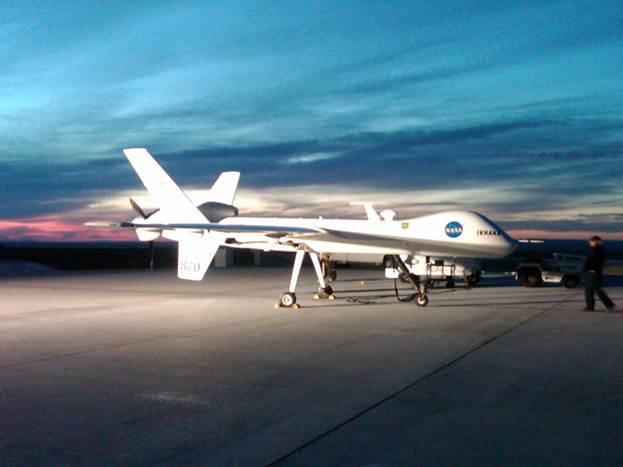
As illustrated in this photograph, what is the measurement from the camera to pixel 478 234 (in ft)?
56.6

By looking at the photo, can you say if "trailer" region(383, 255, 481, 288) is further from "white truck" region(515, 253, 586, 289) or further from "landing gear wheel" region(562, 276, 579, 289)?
"landing gear wheel" region(562, 276, 579, 289)

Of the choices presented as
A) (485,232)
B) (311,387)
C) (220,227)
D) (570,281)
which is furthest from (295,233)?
(570,281)

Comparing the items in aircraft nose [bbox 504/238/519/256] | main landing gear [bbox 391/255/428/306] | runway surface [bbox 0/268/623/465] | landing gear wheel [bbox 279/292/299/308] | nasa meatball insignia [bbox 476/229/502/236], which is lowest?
runway surface [bbox 0/268/623/465]

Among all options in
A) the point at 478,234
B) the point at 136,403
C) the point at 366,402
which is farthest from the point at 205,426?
the point at 478,234

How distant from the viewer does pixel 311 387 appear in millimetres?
8258

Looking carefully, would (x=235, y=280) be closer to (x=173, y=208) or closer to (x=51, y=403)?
(x=173, y=208)

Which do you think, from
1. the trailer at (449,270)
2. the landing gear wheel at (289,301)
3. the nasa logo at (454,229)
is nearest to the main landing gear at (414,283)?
the nasa logo at (454,229)

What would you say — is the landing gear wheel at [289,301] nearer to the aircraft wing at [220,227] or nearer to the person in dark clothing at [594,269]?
the aircraft wing at [220,227]

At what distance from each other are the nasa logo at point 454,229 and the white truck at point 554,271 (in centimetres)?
1007

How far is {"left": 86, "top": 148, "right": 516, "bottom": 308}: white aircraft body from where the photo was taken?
17266 mm

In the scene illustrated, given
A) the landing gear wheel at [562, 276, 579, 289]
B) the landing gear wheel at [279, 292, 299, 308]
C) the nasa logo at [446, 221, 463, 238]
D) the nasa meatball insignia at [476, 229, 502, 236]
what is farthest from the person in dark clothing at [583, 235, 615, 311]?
the landing gear wheel at [562, 276, 579, 289]

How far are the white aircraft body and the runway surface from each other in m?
1.66

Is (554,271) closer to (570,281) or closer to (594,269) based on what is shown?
(570,281)

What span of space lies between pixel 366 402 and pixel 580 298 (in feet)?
50.5
